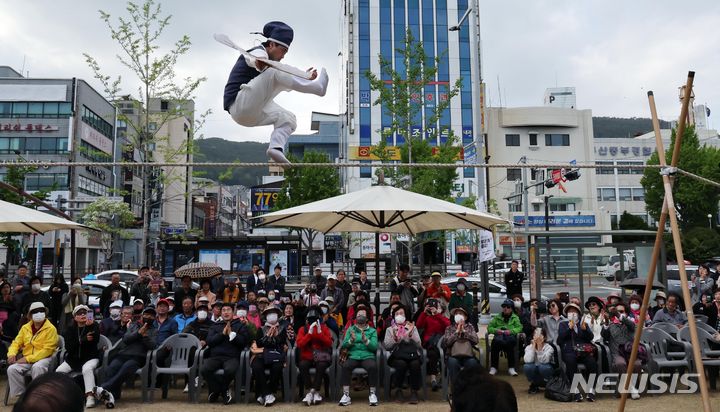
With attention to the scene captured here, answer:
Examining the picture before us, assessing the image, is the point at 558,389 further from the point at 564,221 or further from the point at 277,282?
the point at 564,221

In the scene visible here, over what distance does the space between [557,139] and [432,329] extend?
47.6 meters

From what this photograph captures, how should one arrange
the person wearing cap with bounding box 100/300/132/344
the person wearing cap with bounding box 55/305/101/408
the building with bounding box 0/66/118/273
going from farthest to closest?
1. the building with bounding box 0/66/118/273
2. the person wearing cap with bounding box 100/300/132/344
3. the person wearing cap with bounding box 55/305/101/408

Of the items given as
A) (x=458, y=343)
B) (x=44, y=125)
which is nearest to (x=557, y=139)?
(x=44, y=125)

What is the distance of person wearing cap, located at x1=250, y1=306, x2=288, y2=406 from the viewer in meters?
7.22

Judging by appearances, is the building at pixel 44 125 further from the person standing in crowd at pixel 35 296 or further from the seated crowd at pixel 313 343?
the seated crowd at pixel 313 343

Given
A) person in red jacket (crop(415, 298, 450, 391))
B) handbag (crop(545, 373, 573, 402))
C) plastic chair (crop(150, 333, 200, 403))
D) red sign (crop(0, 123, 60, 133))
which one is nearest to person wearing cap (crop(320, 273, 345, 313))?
person in red jacket (crop(415, 298, 450, 391))

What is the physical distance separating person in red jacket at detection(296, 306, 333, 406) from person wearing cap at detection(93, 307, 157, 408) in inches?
84.7

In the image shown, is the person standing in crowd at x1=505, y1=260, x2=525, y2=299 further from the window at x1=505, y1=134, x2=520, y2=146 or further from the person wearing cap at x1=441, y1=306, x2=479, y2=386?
the window at x1=505, y1=134, x2=520, y2=146

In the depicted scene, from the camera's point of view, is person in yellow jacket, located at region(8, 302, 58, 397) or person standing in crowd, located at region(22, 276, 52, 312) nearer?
person in yellow jacket, located at region(8, 302, 58, 397)

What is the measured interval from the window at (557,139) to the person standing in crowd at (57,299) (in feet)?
157

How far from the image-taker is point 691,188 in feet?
121

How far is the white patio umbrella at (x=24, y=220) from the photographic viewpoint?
877 cm

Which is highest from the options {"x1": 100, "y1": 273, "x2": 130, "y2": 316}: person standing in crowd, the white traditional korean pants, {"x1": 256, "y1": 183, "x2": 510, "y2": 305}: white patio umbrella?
the white traditional korean pants

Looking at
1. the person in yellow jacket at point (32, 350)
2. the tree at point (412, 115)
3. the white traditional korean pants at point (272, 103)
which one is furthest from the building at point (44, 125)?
the white traditional korean pants at point (272, 103)
